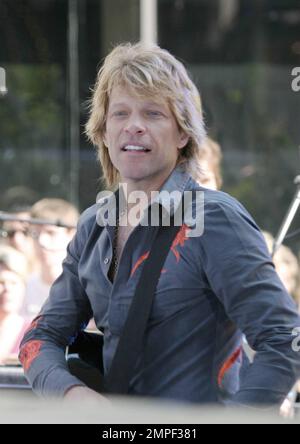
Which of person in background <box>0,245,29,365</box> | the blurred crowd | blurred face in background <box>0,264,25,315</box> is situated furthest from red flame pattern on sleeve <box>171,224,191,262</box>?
blurred face in background <box>0,264,25,315</box>

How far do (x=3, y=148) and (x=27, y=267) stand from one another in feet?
8.65

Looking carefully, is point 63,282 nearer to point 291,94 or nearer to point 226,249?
point 226,249

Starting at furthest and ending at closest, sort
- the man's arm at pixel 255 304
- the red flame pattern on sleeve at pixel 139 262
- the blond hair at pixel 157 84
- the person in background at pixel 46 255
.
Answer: the person in background at pixel 46 255
the blond hair at pixel 157 84
the red flame pattern on sleeve at pixel 139 262
the man's arm at pixel 255 304

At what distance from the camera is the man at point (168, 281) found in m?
1.87

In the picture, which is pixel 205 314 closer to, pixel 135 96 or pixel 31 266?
pixel 135 96

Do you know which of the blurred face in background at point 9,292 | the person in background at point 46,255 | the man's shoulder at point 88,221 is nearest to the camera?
the man's shoulder at point 88,221

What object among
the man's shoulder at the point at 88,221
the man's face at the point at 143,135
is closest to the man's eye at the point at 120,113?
the man's face at the point at 143,135

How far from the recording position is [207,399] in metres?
1.95

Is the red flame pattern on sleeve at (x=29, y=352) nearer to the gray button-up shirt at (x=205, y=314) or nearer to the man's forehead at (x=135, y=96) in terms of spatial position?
the gray button-up shirt at (x=205, y=314)

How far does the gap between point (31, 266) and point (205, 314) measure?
2.98m

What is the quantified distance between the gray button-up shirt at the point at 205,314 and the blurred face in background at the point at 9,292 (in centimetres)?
228

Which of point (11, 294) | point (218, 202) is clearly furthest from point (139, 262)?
point (11, 294)
